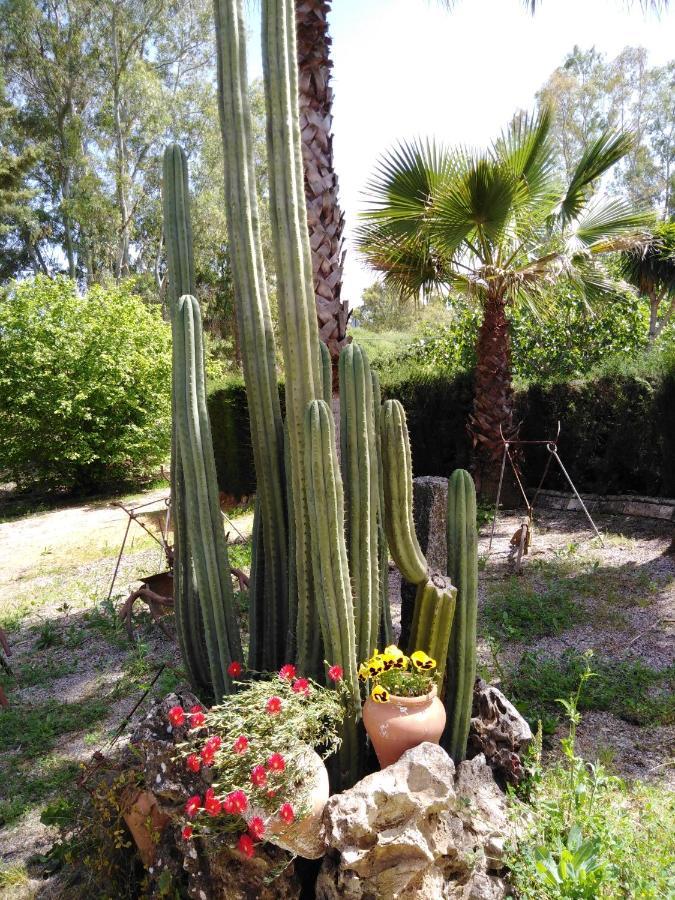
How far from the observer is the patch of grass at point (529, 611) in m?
4.38

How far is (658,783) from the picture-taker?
2641 mm

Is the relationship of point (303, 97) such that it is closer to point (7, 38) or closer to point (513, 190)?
point (513, 190)

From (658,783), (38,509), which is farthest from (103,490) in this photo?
(658,783)

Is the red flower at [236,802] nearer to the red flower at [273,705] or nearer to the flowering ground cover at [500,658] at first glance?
the red flower at [273,705]

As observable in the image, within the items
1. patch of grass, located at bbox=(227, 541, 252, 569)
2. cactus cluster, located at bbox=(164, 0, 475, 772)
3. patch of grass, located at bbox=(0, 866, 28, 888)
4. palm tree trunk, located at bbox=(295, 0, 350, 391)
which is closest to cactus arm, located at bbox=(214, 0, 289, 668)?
cactus cluster, located at bbox=(164, 0, 475, 772)

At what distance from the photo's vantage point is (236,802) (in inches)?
67.9

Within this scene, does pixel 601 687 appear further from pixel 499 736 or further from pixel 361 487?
pixel 361 487

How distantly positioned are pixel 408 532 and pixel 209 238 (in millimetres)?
21363

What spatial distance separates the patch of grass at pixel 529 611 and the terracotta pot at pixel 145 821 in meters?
2.73

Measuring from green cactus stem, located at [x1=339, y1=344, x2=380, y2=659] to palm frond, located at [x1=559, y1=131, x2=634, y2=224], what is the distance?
5841 mm

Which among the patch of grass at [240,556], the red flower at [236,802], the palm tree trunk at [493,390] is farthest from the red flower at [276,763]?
the palm tree trunk at [493,390]

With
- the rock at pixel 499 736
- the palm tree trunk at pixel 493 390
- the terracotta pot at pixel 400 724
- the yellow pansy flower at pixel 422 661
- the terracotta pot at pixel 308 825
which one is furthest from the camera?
the palm tree trunk at pixel 493 390

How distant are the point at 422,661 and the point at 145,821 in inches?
43.3

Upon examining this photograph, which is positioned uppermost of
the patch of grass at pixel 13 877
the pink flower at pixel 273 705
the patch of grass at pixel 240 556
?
the pink flower at pixel 273 705
